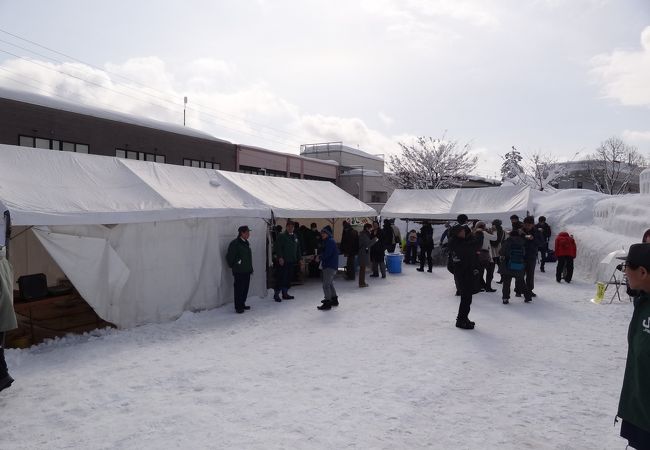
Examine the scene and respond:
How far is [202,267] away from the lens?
336 inches

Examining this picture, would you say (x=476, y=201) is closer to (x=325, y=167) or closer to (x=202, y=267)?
(x=202, y=267)

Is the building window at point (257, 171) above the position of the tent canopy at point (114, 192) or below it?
above

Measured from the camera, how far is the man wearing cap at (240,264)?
27.9 feet

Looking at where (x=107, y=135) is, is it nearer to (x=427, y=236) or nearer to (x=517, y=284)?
(x=427, y=236)

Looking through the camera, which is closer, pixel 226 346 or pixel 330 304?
pixel 226 346

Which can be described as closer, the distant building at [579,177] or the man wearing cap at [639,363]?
the man wearing cap at [639,363]

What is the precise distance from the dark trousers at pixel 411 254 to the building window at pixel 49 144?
16.2m

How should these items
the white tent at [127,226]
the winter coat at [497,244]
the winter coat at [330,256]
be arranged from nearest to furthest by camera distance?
1. the white tent at [127,226]
2. the winter coat at [330,256]
3. the winter coat at [497,244]

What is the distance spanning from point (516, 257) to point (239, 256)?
5816mm

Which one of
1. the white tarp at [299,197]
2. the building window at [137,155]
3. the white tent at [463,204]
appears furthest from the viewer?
the building window at [137,155]

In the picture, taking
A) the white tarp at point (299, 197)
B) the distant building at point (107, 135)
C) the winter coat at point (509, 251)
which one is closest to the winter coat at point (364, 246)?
the white tarp at point (299, 197)

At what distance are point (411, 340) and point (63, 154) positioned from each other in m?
6.80

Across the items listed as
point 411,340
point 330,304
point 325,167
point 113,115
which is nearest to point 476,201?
A: point 330,304

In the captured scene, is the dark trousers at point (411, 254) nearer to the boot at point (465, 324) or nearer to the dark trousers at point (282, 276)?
the dark trousers at point (282, 276)
